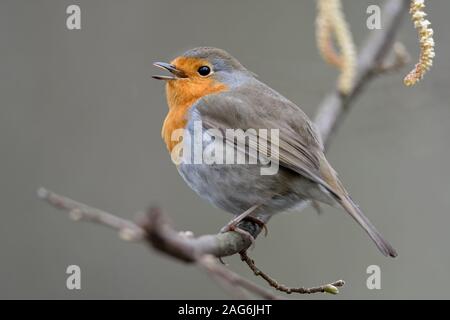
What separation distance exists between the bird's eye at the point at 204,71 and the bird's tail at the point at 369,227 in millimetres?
1082

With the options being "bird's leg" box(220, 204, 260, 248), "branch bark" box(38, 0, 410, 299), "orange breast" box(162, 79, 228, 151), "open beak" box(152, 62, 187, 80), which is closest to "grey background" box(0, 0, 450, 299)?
"branch bark" box(38, 0, 410, 299)

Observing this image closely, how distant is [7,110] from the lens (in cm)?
584

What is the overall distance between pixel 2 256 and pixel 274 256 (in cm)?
218

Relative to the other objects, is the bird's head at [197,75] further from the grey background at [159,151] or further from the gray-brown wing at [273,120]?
the grey background at [159,151]

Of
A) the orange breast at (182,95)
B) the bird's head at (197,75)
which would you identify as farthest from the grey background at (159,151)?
the orange breast at (182,95)

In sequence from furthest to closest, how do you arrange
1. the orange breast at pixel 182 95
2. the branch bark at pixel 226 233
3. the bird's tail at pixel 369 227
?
1. the orange breast at pixel 182 95
2. the bird's tail at pixel 369 227
3. the branch bark at pixel 226 233

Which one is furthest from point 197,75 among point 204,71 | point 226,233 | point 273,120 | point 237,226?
point 226,233

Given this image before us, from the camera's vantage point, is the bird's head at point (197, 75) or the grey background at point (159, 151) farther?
the grey background at point (159, 151)

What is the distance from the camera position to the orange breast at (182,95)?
131 inches

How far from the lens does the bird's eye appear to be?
3504mm

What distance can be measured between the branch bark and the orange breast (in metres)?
0.62

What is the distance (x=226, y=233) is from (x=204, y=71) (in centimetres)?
129

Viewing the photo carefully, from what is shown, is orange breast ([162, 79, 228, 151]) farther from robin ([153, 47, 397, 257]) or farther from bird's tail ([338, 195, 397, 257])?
bird's tail ([338, 195, 397, 257])

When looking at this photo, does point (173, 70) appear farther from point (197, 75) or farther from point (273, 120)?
point (273, 120)
